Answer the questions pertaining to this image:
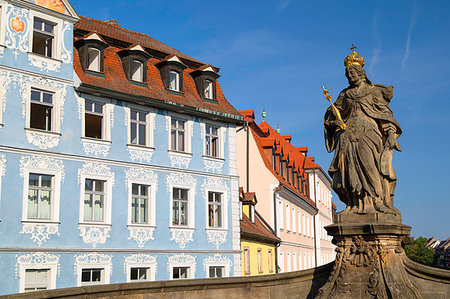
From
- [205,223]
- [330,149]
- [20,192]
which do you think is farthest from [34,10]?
[330,149]

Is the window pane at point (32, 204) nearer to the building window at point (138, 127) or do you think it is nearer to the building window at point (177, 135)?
the building window at point (138, 127)

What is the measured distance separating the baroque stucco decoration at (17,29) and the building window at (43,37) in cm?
44

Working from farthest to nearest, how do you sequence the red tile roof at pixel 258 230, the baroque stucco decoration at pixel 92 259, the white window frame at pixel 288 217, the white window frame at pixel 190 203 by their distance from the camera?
1. the white window frame at pixel 288 217
2. the red tile roof at pixel 258 230
3. the white window frame at pixel 190 203
4. the baroque stucco decoration at pixel 92 259

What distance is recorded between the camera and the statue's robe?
26.9ft

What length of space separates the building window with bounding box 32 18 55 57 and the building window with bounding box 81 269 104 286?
24.2 ft

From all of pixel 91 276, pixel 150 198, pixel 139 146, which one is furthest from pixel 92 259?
pixel 139 146

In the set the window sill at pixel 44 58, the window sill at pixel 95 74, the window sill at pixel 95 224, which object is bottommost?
the window sill at pixel 95 224

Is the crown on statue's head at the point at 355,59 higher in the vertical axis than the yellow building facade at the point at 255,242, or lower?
higher

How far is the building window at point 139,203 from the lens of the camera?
74.2 feet

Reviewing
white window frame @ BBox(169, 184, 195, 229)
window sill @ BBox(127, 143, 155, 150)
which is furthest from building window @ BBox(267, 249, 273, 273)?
window sill @ BBox(127, 143, 155, 150)

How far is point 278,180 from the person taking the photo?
35062 mm

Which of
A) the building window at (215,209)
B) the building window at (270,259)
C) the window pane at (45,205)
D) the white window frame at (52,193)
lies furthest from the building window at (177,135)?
the building window at (270,259)

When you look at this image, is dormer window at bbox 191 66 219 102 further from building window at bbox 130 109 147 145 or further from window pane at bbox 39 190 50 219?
window pane at bbox 39 190 50 219

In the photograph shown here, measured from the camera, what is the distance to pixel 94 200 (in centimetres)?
2133
